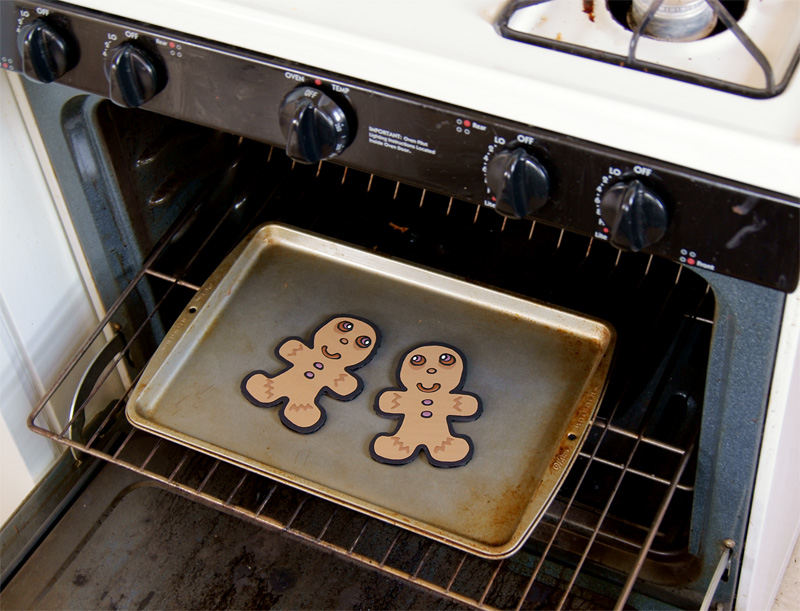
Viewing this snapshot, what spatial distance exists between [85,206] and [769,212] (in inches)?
29.8

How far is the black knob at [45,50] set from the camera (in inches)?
34.0

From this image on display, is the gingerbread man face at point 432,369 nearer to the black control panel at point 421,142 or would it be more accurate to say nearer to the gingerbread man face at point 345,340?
the gingerbread man face at point 345,340

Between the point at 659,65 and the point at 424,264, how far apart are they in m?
0.53

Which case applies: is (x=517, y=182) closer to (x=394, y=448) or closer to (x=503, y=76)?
(x=503, y=76)

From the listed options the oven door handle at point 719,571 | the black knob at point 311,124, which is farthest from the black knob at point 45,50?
the oven door handle at point 719,571

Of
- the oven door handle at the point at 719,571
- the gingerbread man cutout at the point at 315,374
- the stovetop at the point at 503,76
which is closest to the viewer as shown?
the stovetop at the point at 503,76

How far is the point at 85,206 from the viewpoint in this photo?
1.07 meters

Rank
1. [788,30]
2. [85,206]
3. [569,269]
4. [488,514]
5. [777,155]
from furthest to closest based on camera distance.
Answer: [569,269], [85,206], [488,514], [788,30], [777,155]

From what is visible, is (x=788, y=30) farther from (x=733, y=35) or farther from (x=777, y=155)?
(x=777, y=155)

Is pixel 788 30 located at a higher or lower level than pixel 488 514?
higher

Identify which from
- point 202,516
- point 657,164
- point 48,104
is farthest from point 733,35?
point 202,516

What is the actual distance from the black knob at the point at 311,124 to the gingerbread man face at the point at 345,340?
33 centimetres

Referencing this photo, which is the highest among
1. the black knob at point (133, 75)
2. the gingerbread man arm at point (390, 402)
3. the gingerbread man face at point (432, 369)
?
the black knob at point (133, 75)

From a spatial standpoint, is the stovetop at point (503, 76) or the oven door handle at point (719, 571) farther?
the oven door handle at point (719, 571)
